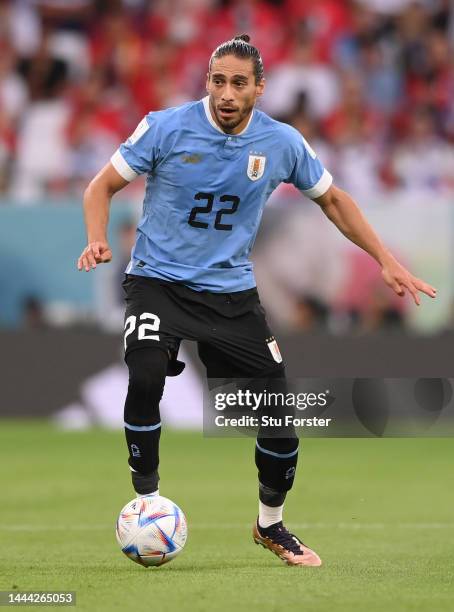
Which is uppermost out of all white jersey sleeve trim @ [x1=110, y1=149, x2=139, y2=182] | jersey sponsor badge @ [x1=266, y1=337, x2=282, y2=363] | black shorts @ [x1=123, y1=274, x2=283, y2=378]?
white jersey sleeve trim @ [x1=110, y1=149, x2=139, y2=182]

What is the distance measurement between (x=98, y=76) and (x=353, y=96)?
3.34 m

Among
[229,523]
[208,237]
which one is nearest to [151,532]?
[208,237]

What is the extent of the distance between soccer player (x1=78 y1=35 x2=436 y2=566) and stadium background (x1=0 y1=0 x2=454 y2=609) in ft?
5.63

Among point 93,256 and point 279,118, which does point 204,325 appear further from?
point 279,118

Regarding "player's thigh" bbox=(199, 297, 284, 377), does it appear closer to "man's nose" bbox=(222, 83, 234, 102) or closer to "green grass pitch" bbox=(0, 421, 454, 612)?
"green grass pitch" bbox=(0, 421, 454, 612)

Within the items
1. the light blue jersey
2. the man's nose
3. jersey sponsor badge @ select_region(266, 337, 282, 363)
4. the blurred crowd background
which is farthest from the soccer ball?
the blurred crowd background

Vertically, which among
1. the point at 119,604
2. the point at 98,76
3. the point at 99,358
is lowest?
the point at 99,358

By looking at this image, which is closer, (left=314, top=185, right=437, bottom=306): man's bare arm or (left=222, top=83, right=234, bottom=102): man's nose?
(left=222, top=83, right=234, bottom=102): man's nose

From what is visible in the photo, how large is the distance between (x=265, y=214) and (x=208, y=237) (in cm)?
771

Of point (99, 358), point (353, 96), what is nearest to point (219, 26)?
point (353, 96)

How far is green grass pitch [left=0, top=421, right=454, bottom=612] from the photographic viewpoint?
593 cm

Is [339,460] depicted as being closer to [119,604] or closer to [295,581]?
[295,581]

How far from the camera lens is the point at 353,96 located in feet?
58.5

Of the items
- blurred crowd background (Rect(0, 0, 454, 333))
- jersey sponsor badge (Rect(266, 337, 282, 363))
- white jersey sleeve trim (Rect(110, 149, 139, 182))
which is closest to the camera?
white jersey sleeve trim (Rect(110, 149, 139, 182))
